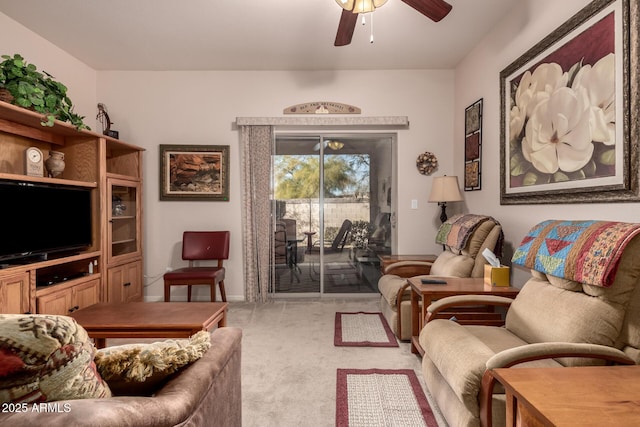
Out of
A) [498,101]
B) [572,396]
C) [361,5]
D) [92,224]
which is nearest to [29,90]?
[92,224]

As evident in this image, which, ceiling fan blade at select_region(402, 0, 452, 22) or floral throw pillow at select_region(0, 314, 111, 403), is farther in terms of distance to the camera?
ceiling fan blade at select_region(402, 0, 452, 22)

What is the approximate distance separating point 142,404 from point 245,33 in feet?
11.2

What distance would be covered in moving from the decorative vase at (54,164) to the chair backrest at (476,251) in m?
3.57

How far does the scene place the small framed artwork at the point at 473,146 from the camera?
145 inches

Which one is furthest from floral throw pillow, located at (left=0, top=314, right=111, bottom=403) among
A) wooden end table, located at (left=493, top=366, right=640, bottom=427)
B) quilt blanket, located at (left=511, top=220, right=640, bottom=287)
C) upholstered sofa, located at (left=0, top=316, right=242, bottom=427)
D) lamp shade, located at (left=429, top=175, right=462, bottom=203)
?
lamp shade, located at (left=429, top=175, right=462, bottom=203)

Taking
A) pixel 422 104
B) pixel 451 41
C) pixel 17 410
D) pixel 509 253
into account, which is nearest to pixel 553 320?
pixel 509 253

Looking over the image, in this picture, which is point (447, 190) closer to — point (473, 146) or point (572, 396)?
point (473, 146)

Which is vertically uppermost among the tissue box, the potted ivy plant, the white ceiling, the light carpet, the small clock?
the white ceiling

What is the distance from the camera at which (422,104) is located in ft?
14.6

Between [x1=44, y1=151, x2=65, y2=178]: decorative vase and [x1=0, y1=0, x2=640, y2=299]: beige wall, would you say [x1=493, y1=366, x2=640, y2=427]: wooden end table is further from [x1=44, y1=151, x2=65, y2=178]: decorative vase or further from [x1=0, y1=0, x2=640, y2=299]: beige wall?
[x1=44, y1=151, x2=65, y2=178]: decorative vase

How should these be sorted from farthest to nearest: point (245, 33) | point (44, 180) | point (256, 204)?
point (256, 204) → point (245, 33) → point (44, 180)

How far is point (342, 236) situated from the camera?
4.61m

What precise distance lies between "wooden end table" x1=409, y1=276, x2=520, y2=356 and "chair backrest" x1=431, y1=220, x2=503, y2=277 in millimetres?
175

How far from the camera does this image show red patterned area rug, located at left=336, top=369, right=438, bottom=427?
1919mm
